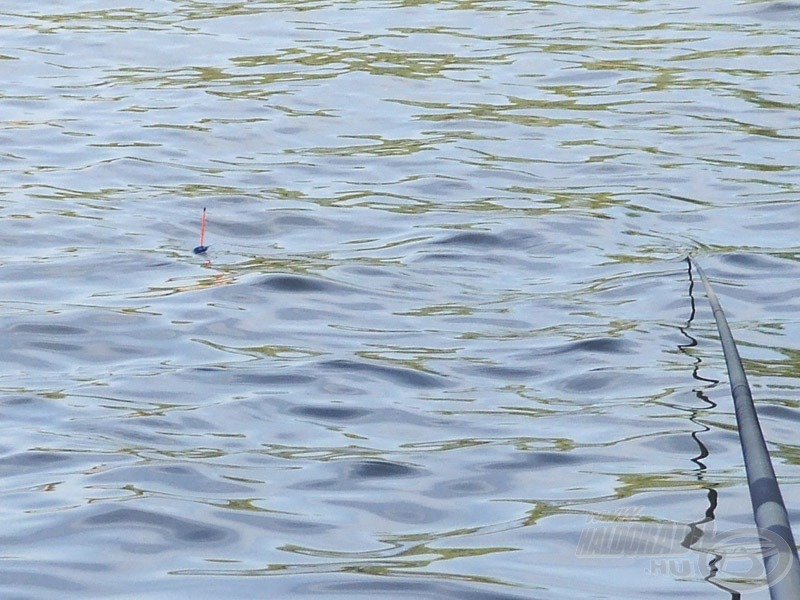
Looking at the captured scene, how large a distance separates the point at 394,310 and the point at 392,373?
0.78 metres

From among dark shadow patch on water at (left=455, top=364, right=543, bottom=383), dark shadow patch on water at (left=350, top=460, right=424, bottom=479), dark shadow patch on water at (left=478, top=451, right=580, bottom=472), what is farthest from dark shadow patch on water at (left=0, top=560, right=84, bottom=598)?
dark shadow patch on water at (left=455, top=364, right=543, bottom=383)

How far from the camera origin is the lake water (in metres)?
3.58

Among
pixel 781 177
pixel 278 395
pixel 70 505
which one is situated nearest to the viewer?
pixel 70 505

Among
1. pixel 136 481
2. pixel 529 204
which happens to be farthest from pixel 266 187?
pixel 136 481

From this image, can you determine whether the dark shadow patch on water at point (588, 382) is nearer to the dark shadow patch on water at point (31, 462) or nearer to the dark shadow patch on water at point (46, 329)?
the dark shadow patch on water at point (31, 462)

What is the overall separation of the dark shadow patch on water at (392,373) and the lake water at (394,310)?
0.05ft

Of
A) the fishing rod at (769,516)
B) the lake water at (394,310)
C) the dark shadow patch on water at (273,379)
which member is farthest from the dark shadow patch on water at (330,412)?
the fishing rod at (769,516)

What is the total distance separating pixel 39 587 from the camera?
3.34 meters

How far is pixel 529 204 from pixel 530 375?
7.85ft

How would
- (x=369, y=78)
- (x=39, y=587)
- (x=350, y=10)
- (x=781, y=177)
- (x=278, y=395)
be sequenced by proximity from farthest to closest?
(x=350, y=10), (x=369, y=78), (x=781, y=177), (x=278, y=395), (x=39, y=587)

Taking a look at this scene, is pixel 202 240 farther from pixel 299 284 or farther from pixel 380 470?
pixel 380 470

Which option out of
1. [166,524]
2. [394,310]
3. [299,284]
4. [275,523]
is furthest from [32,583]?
[299,284]

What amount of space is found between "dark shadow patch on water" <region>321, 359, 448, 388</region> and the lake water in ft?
0.05

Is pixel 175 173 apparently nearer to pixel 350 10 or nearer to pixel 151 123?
pixel 151 123
